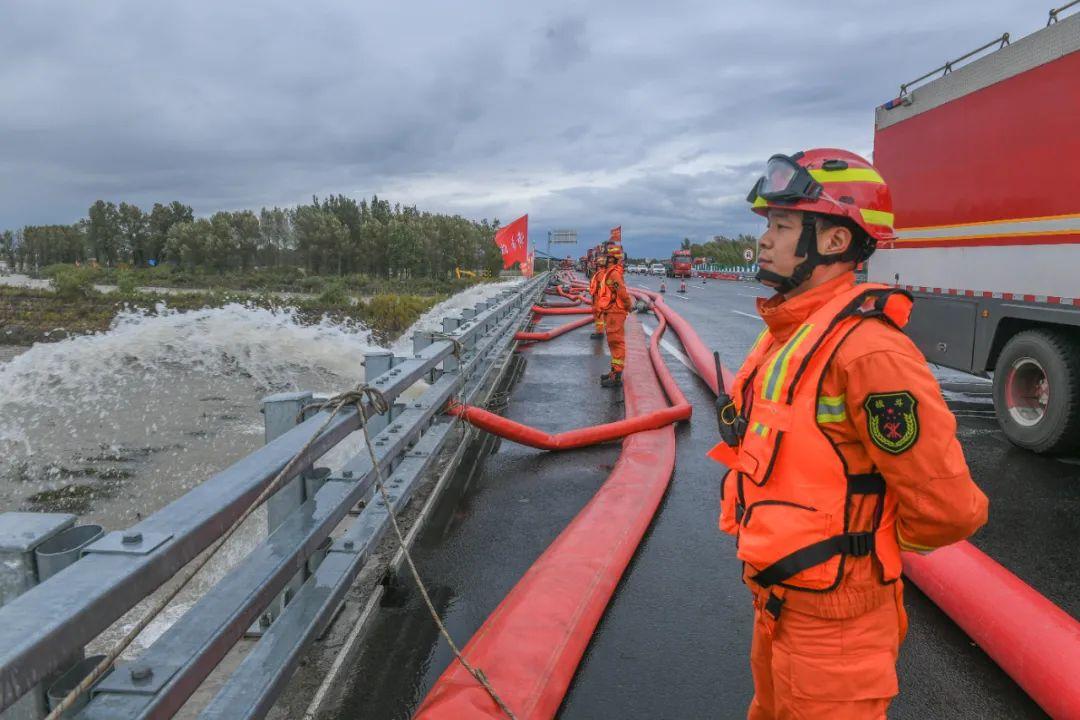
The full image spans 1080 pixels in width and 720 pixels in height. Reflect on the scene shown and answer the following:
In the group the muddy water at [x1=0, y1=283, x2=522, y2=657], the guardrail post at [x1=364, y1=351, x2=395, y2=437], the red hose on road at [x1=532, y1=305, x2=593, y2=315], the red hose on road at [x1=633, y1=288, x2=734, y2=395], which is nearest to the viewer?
the guardrail post at [x1=364, y1=351, x2=395, y2=437]

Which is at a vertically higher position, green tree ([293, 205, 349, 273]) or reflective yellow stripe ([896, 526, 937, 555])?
green tree ([293, 205, 349, 273])

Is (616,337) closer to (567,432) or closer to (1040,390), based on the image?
(567,432)

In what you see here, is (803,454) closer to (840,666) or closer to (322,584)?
(840,666)

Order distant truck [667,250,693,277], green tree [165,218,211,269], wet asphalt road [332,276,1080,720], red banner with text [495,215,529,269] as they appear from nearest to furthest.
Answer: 1. wet asphalt road [332,276,1080,720]
2. red banner with text [495,215,529,269]
3. distant truck [667,250,693,277]
4. green tree [165,218,211,269]

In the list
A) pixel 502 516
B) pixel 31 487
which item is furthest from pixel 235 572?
pixel 31 487

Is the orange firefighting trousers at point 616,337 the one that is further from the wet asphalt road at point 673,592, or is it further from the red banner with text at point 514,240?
the red banner with text at point 514,240

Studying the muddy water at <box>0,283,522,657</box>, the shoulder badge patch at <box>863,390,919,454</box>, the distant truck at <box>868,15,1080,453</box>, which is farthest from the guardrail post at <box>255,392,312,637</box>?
the distant truck at <box>868,15,1080,453</box>

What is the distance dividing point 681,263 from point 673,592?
191 feet

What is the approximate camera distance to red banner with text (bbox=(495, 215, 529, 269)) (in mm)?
22766

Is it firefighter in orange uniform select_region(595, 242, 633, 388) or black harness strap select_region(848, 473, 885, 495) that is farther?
firefighter in orange uniform select_region(595, 242, 633, 388)

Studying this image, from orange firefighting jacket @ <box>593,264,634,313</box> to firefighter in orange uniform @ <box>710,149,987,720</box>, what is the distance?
7.64 metres

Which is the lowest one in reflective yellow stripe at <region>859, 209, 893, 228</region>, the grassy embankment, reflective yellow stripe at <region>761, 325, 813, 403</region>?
the grassy embankment

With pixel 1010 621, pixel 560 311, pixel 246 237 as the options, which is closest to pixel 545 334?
pixel 560 311

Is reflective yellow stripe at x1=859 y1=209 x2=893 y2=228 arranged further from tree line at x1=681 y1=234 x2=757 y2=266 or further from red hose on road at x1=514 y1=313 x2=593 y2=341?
tree line at x1=681 y1=234 x2=757 y2=266
